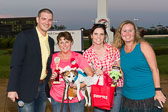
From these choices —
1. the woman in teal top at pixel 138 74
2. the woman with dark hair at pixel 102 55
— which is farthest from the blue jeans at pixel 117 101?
the woman in teal top at pixel 138 74

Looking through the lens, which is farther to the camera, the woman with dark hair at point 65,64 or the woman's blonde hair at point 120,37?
the woman's blonde hair at point 120,37

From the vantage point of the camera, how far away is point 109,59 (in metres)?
3.50

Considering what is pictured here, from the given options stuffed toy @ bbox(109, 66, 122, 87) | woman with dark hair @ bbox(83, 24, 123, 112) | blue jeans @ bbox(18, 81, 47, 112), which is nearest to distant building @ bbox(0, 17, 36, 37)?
blue jeans @ bbox(18, 81, 47, 112)

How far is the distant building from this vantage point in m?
68.7

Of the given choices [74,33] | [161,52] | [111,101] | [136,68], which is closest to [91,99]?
[111,101]

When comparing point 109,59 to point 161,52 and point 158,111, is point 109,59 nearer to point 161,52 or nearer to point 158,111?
point 158,111

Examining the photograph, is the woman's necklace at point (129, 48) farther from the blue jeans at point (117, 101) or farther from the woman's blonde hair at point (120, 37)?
the blue jeans at point (117, 101)

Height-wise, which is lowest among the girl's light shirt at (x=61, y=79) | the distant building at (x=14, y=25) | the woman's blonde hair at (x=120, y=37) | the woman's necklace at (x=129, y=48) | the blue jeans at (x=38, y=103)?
the blue jeans at (x=38, y=103)

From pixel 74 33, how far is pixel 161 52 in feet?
54.3

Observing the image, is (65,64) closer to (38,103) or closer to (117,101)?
(38,103)

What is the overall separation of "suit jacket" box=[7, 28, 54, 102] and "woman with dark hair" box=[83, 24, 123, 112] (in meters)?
0.73

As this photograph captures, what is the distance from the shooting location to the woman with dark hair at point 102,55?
3.49 meters

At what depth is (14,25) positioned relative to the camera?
70562mm

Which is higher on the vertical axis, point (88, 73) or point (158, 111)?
point (88, 73)
